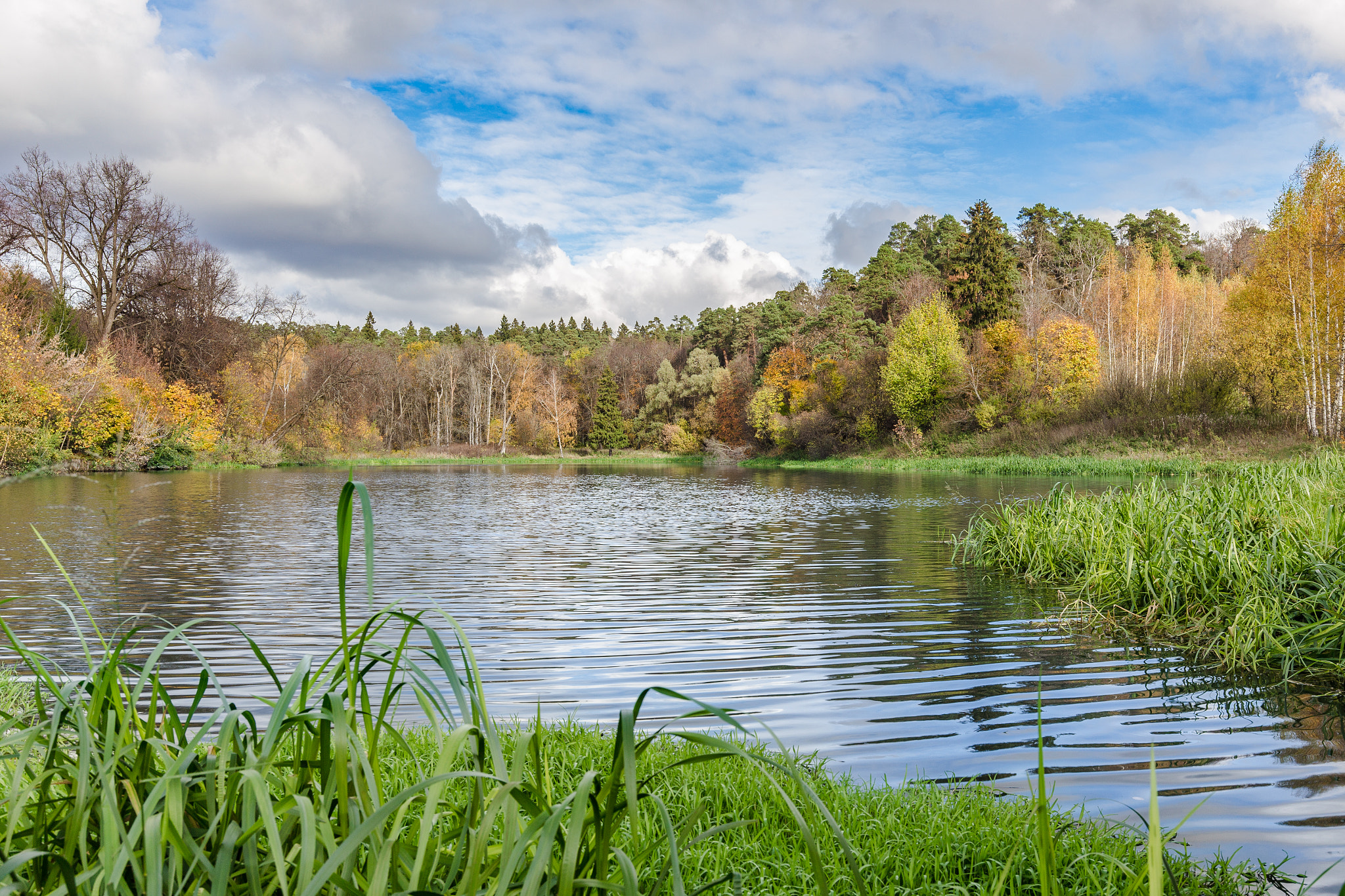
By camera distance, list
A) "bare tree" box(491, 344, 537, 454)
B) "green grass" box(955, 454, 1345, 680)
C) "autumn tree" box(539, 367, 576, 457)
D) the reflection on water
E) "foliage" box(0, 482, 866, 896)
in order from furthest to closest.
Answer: "bare tree" box(491, 344, 537, 454) → "autumn tree" box(539, 367, 576, 457) → "green grass" box(955, 454, 1345, 680) → the reflection on water → "foliage" box(0, 482, 866, 896)

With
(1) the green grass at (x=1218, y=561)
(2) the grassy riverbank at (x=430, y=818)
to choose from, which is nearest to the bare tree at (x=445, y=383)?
(1) the green grass at (x=1218, y=561)

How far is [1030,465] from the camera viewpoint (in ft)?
96.9

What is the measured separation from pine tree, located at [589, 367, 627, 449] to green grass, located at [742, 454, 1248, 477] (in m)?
23.1

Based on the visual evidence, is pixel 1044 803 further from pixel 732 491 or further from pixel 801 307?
pixel 801 307

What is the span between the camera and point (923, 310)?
4128cm

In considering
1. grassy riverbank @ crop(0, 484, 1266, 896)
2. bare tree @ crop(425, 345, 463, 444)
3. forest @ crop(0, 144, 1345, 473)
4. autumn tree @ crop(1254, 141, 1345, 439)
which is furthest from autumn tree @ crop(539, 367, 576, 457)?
grassy riverbank @ crop(0, 484, 1266, 896)

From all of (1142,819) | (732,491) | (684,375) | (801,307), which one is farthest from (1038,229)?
(1142,819)

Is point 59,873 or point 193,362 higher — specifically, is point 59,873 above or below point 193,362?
below

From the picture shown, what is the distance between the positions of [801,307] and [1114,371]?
20486 millimetres

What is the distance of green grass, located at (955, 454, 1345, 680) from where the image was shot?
5879 millimetres

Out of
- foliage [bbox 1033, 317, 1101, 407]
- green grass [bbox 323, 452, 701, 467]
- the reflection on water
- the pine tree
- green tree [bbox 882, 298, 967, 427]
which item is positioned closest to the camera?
the reflection on water

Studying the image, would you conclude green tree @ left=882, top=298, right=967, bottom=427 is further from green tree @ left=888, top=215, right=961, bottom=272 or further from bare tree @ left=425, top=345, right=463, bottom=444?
bare tree @ left=425, top=345, right=463, bottom=444

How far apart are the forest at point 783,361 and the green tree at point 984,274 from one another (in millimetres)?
183

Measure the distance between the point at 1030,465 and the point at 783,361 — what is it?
2367 cm
